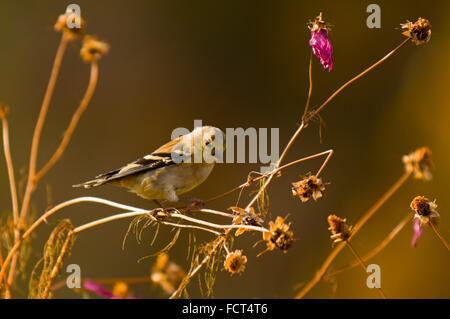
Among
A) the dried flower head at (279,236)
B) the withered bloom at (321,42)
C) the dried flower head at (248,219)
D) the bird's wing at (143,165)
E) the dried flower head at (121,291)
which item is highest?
the bird's wing at (143,165)

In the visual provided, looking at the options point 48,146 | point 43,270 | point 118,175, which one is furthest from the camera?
point 48,146

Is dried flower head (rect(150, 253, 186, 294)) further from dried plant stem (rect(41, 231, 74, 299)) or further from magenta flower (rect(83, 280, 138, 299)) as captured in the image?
dried plant stem (rect(41, 231, 74, 299))

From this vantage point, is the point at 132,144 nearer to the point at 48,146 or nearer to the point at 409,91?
the point at 48,146

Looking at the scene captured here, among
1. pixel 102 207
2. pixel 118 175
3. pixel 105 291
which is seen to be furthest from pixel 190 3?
pixel 105 291

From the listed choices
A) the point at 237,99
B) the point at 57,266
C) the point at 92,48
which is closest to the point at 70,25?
the point at 92,48

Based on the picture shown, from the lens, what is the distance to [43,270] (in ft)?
2.09

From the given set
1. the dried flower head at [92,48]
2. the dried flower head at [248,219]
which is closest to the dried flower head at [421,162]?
the dried flower head at [248,219]

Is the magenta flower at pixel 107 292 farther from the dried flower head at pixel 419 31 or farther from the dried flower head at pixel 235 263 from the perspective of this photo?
the dried flower head at pixel 419 31

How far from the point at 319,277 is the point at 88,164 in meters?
1.55

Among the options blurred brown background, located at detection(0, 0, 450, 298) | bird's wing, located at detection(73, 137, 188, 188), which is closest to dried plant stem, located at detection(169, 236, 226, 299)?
bird's wing, located at detection(73, 137, 188, 188)

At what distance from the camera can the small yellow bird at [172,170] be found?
3.19ft

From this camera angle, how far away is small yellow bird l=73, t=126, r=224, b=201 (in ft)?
3.19

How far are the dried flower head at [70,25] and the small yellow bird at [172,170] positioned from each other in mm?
314

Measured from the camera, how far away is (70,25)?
702mm
